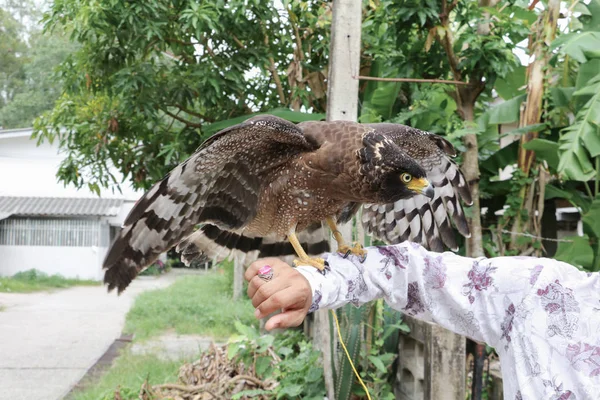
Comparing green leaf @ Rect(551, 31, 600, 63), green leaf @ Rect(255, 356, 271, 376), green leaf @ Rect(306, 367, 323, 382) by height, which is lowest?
green leaf @ Rect(255, 356, 271, 376)

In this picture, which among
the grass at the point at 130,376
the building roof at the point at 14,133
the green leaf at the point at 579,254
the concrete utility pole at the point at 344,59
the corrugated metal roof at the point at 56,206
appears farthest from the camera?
the corrugated metal roof at the point at 56,206

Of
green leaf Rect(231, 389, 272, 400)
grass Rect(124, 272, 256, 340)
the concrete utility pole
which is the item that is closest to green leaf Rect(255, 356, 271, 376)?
green leaf Rect(231, 389, 272, 400)

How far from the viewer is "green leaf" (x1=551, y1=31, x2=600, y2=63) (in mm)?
3260

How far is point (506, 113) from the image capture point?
4105 millimetres

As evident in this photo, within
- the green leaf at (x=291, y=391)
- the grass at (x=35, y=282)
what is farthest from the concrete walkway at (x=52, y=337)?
the green leaf at (x=291, y=391)

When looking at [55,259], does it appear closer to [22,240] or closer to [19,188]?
[22,240]

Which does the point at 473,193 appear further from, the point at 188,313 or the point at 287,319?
the point at 188,313

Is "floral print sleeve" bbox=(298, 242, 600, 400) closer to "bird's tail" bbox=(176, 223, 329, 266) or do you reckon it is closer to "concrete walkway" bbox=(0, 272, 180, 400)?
"bird's tail" bbox=(176, 223, 329, 266)

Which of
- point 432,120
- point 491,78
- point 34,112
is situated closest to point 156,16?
point 432,120

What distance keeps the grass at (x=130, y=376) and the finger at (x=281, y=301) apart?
137 inches

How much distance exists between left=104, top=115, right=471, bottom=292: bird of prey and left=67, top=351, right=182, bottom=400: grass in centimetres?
290

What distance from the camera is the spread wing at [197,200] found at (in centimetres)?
175

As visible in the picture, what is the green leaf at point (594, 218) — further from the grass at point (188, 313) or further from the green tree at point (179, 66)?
the grass at point (188, 313)

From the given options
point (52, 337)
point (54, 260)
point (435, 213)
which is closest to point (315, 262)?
point (435, 213)
